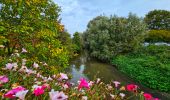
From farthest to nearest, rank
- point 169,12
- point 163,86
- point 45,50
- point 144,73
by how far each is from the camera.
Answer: point 169,12 < point 144,73 < point 163,86 < point 45,50

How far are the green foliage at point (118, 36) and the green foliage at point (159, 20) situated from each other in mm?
22993

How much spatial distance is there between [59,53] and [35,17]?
166cm

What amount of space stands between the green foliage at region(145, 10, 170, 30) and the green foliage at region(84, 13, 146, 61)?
2299 centimetres

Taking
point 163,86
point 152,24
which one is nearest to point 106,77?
point 163,86

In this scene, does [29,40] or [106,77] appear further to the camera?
[106,77]

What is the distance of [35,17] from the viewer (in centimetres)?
1062

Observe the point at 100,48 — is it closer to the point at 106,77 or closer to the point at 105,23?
the point at 105,23

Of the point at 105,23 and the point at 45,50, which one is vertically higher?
the point at 105,23

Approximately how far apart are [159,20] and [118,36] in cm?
2625

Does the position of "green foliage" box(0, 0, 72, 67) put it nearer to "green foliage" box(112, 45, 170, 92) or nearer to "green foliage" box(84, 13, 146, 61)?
"green foliage" box(112, 45, 170, 92)

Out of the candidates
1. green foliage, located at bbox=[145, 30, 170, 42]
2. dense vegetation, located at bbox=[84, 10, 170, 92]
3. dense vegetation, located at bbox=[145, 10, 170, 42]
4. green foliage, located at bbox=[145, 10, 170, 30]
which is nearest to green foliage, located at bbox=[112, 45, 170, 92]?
dense vegetation, located at bbox=[84, 10, 170, 92]

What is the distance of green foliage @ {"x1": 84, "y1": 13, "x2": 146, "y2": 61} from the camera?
2866 centimetres

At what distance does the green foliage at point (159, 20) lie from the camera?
5194 centimetres

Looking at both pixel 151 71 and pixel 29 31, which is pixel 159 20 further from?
pixel 29 31
